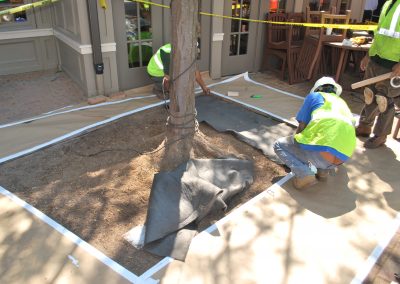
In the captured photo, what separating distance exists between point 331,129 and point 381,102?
1439mm

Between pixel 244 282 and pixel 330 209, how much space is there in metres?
1.19

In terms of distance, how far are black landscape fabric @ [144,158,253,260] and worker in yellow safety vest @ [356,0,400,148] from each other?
70.7 inches

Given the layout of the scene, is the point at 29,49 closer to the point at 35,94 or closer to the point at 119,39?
the point at 35,94

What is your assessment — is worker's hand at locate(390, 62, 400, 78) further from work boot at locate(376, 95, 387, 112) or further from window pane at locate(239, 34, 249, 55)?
window pane at locate(239, 34, 249, 55)

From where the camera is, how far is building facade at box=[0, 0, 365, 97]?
5051 millimetres

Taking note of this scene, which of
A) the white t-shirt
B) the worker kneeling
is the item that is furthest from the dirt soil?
the white t-shirt

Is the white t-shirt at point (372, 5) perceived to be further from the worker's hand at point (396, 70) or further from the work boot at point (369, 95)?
the worker's hand at point (396, 70)

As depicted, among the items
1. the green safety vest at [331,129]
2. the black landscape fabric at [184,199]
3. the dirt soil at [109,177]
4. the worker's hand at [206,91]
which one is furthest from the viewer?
the worker's hand at [206,91]

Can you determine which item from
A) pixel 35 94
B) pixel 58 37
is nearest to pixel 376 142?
pixel 35 94

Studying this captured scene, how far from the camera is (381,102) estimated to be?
4.07 meters

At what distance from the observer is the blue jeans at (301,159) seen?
10.8 ft

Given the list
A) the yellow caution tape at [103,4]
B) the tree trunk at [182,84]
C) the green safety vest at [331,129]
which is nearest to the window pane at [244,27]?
the yellow caution tape at [103,4]

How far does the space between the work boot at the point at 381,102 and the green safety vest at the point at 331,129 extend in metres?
1.11

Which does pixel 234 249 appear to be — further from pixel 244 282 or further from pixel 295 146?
pixel 295 146
